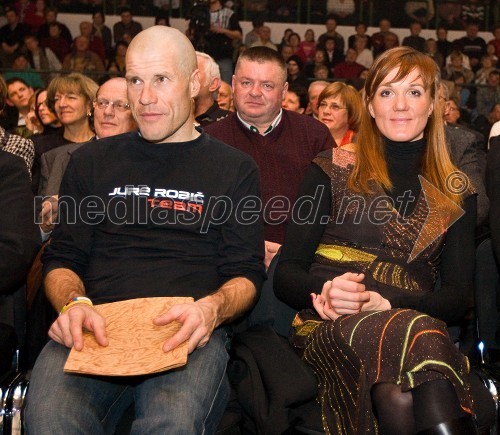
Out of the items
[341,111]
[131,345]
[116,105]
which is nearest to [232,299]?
[131,345]

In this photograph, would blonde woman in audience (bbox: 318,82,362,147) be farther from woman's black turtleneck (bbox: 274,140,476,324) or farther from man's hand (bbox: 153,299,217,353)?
man's hand (bbox: 153,299,217,353)

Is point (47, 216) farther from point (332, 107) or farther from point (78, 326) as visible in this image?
point (332, 107)

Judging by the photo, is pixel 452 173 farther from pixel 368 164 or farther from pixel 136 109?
pixel 136 109

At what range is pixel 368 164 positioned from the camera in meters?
2.96

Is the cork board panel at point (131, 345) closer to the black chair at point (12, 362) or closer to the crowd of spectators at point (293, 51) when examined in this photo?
the black chair at point (12, 362)

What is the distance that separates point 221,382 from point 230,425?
0.45ft

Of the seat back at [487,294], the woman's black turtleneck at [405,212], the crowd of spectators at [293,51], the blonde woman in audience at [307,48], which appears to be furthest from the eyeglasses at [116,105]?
the blonde woman in audience at [307,48]

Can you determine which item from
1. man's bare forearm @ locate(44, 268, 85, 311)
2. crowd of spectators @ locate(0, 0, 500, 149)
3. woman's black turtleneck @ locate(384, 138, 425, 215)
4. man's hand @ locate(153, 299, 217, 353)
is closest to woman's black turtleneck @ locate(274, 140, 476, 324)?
woman's black turtleneck @ locate(384, 138, 425, 215)

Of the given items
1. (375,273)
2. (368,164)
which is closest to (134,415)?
(375,273)
